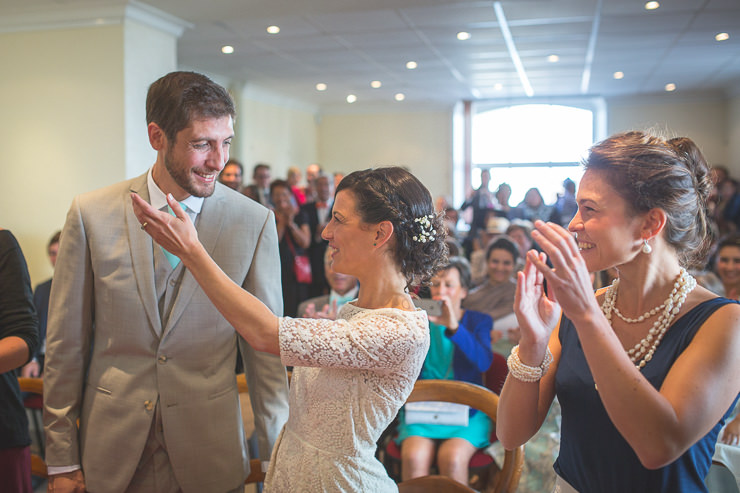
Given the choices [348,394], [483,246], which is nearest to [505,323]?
[348,394]

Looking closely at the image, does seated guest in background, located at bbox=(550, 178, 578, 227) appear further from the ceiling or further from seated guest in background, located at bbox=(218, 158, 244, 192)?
seated guest in background, located at bbox=(218, 158, 244, 192)

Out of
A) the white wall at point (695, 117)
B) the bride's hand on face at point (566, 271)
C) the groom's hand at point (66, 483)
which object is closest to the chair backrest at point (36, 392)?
the groom's hand at point (66, 483)

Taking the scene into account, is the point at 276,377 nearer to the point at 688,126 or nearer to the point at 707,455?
the point at 707,455

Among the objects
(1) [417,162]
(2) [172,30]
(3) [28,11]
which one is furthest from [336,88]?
(3) [28,11]

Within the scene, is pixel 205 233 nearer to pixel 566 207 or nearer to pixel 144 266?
pixel 144 266

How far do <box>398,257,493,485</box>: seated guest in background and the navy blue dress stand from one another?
132cm

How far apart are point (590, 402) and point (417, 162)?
12271 mm

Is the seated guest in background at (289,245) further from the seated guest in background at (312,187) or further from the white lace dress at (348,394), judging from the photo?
the white lace dress at (348,394)

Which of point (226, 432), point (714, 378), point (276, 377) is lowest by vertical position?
point (226, 432)

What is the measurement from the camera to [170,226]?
1291 mm

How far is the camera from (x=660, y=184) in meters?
1.33

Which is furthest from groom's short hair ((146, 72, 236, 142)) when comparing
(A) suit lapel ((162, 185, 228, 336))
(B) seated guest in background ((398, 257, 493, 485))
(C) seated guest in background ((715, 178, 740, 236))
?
(C) seated guest in background ((715, 178, 740, 236))

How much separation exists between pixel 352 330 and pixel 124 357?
0.70m

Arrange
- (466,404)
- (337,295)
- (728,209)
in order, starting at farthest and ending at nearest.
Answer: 1. (728,209)
2. (337,295)
3. (466,404)
